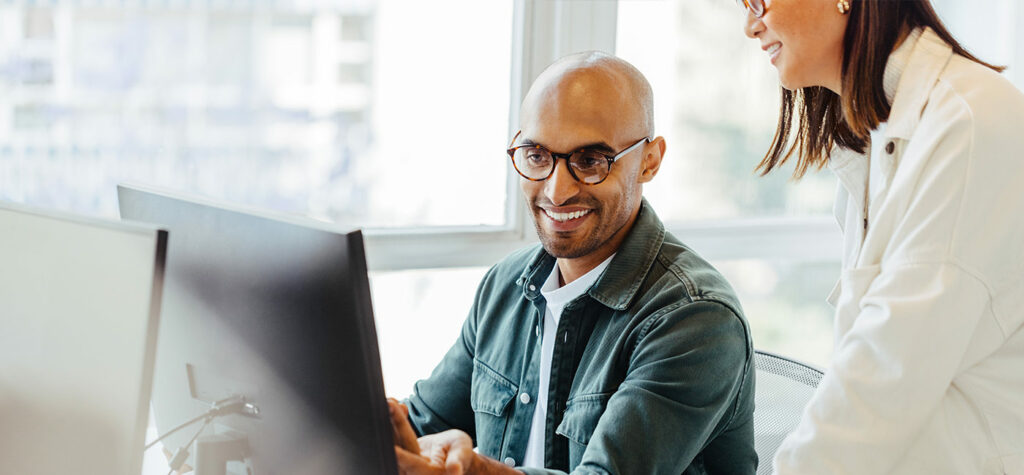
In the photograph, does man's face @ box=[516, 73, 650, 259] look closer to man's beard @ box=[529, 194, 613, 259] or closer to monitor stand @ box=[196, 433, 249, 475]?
man's beard @ box=[529, 194, 613, 259]

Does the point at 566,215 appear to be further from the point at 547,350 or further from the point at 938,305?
the point at 938,305

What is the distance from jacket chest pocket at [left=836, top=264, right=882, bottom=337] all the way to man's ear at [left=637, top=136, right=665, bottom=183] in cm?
48

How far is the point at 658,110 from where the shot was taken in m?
2.60

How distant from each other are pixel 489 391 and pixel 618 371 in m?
0.29

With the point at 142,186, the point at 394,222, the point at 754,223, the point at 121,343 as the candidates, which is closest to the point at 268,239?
the point at 121,343

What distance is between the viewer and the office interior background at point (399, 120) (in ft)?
6.64

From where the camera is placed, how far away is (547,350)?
1.68 metres

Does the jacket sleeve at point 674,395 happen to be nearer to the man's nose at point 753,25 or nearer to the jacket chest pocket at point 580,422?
the jacket chest pocket at point 580,422

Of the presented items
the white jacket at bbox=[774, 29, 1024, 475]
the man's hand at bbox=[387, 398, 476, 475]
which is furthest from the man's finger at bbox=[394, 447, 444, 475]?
the white jacket at bbox=[774, 29, 1024, 475]

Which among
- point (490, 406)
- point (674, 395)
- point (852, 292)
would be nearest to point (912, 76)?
point (852, 292)

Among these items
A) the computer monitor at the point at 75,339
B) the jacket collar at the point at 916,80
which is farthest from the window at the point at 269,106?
the jacket collar at the point at 916,80

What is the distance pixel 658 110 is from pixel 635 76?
2.95 feet

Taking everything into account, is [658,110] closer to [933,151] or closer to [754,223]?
[754,223]

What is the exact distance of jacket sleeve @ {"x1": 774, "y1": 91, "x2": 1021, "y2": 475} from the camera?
1142mm
